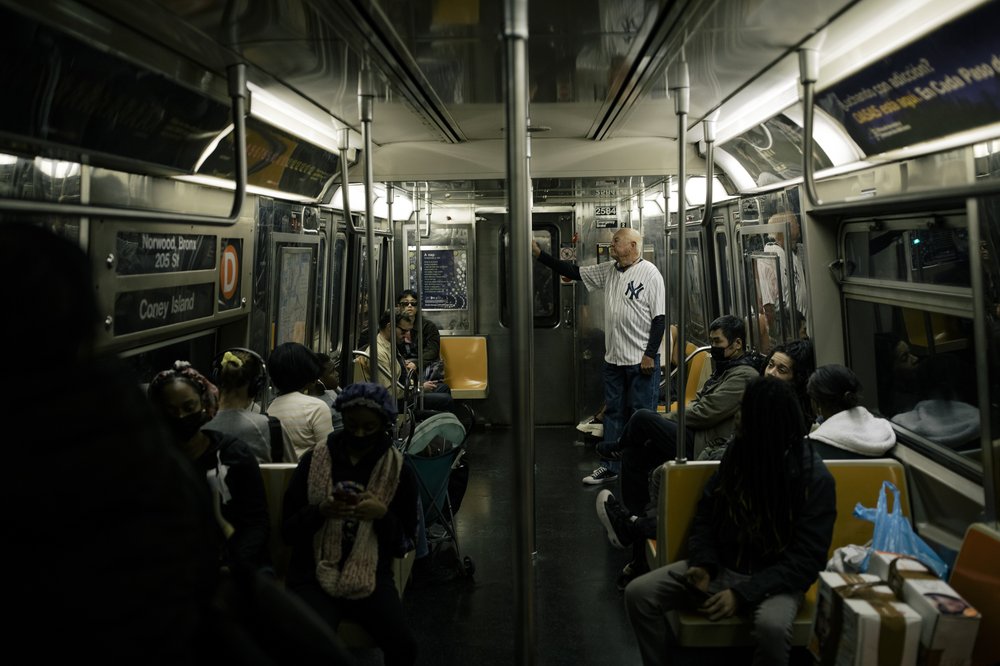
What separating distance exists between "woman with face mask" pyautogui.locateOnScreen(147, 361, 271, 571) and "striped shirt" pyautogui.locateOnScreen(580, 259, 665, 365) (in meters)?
3.34

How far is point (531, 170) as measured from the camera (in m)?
4.87

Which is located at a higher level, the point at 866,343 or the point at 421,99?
the point at 421,99

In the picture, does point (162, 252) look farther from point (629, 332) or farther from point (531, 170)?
point (629, 332)

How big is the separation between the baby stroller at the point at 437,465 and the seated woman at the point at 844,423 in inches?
73.0

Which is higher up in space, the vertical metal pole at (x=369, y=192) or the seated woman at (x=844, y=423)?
the vertical metal pole at (x=369, y=192)

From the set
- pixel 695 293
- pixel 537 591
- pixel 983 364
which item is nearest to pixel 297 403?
pixel 537 591

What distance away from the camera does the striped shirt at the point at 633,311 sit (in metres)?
5.68

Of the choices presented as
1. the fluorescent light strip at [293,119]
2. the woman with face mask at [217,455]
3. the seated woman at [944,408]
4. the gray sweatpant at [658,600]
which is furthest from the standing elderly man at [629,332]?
the woman with face mask at [217,455]

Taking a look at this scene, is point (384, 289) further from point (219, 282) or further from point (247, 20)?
point (247, 20)

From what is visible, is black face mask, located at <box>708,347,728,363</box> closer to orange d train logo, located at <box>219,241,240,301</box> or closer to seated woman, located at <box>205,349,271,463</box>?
seated woman, located at <box>205,349,271,463</box>

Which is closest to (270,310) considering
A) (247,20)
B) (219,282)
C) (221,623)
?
(219,282)

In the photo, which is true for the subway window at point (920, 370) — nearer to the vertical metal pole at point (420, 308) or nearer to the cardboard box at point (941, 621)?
the cardboard box at point (941, 621)

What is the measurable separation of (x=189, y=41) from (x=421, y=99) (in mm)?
1123

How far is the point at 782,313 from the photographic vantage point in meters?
4.99
